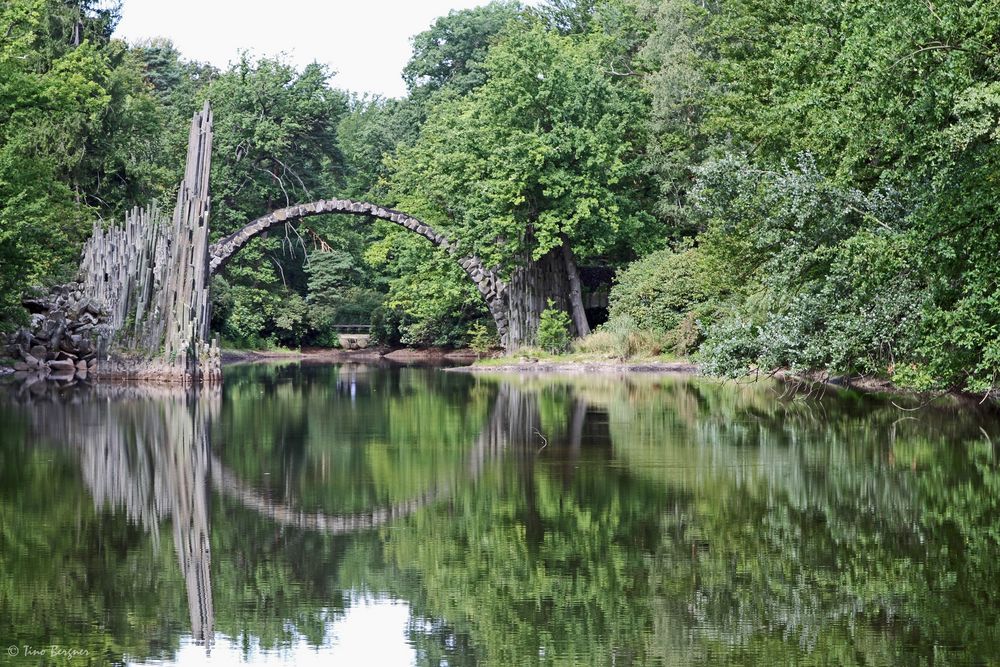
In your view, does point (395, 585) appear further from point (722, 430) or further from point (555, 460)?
point (722, 430)

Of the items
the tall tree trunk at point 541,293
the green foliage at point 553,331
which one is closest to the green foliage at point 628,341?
the green foliage at point 553,331

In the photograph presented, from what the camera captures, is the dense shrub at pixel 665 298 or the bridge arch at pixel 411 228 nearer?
the dense shrub at pixel 665 298

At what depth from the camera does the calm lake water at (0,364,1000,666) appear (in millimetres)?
Answer: 8547

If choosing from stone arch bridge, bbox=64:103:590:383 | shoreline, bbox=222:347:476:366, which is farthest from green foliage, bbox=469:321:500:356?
stone arch bridge, bbox=64:103:590:383

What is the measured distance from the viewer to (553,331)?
46750mm

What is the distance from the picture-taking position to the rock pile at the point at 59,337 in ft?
130

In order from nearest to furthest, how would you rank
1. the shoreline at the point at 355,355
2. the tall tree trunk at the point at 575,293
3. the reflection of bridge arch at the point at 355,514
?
the reflection of bridge arch at the point at 355,514 < the tall tree trunk at the point at 575,293 < the shoreline at the point at 355,355

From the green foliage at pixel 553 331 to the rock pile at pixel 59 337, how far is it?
1476cm

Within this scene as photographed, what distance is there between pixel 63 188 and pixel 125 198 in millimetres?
8425

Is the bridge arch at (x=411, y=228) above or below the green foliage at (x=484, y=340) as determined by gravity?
above

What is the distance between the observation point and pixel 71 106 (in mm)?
44750

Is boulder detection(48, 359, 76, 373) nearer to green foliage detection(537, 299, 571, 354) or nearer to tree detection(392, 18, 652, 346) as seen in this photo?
tree detection(392, 18, 652, 346)

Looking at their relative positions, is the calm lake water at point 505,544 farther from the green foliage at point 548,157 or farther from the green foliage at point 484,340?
the green foliage at point 484,340

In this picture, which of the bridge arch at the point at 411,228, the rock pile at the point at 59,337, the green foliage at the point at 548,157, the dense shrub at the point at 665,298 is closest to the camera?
the rock pile at the point at 59,337
